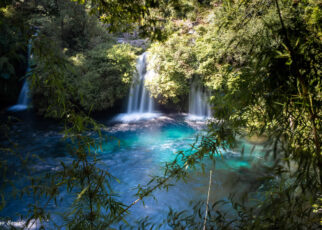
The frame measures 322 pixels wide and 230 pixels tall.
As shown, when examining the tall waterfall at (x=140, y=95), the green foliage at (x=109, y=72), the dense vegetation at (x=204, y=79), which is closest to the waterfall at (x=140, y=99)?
the tall waterfall at (x=140, y=95)

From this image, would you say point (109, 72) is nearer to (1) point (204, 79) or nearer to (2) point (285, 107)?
(1) point (204, 79)

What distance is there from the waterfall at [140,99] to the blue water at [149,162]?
4.67 feet

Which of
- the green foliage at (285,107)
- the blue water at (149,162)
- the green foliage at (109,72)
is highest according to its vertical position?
the green foliage at (109,72)

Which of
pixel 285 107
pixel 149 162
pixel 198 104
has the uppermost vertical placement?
pixel 198 104

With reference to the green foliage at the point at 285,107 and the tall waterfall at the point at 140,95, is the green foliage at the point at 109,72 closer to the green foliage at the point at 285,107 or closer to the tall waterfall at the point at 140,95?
the tall waterfall at the point at 140,95

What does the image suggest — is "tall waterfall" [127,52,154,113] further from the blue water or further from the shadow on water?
the blue water

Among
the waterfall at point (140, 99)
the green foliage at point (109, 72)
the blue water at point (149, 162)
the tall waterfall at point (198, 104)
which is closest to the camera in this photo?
the blue water at point (149, 162)

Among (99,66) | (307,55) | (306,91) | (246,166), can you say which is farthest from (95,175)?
(99,66)

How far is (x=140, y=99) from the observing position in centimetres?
1302

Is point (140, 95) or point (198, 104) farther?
point (140, 95)

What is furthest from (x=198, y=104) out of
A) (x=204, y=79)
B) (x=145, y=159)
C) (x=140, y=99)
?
(x=145, y=159)

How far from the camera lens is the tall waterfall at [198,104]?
11255 mm

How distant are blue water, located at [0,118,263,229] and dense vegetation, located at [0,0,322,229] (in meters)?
0.46

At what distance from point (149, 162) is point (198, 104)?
5724 mm
